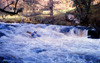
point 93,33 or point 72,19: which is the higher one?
point 72,19

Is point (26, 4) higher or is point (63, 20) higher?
point (26, 4)

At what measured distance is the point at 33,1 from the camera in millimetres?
26906

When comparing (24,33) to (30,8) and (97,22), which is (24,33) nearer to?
(97,22)

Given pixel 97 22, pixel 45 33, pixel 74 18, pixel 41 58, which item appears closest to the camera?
pixel 41 58

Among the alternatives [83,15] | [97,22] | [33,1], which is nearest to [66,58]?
[97,22]

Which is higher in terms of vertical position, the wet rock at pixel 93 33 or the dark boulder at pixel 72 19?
the dark boulder at pixel 72 19

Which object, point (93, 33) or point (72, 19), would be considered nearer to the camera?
point (93, 33)

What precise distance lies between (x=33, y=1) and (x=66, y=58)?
75.5 feet

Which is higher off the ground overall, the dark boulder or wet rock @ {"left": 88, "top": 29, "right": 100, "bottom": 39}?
the dark boulder

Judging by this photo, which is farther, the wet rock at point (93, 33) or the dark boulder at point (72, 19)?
the dark boulder at point (72, 19)

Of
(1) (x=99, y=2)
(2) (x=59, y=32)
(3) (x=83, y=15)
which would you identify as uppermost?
(1) (x=99, y=2)

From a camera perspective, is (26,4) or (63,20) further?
(26,4)

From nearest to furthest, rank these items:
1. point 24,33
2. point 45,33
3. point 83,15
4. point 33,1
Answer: point 24,33
point 45,33
point 83,15
point 33,1

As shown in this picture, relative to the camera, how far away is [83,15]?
16109 millimetres
